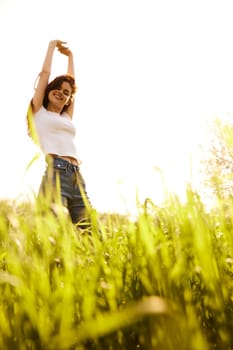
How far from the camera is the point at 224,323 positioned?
0.88 metres

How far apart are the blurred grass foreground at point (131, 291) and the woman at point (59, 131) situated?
246cm

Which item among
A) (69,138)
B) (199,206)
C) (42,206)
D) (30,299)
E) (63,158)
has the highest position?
(69,138)

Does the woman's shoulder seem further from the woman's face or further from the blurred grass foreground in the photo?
the blurred grass foreground

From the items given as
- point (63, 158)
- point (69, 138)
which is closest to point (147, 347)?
point (63, 158)

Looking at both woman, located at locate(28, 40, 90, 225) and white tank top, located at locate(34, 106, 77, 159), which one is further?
white tank top, located at locate(34, 106, 77, 159)

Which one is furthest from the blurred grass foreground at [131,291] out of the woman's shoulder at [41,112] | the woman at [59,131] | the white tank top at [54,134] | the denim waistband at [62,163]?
the woman's shoulder at [41,112]

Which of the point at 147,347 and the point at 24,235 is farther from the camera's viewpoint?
the point at 24,235

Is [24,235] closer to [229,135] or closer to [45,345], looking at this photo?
[45,345]

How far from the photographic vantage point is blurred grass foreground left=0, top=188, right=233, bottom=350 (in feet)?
2.72

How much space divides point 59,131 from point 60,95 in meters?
0.51

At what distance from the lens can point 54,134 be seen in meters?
4.14

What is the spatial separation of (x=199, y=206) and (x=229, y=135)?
0.78 feet

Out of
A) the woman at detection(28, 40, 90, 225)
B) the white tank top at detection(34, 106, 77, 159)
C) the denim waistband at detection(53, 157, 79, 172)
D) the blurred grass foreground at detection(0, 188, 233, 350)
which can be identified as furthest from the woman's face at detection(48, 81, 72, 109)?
the blurred grass foreground at detection(0, 188, 233, 350)

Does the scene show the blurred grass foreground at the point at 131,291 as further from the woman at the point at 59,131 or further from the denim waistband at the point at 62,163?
the denim waistband at the point at 62,163
